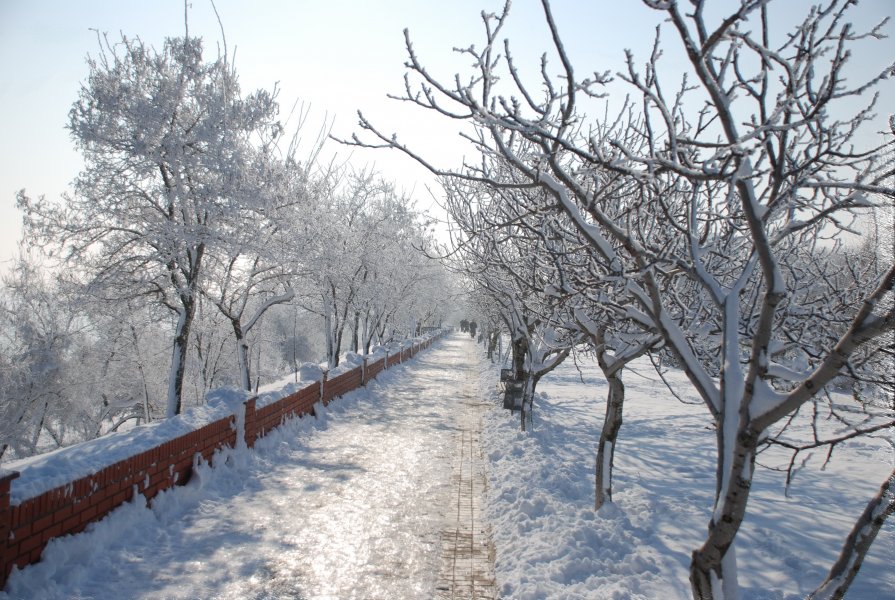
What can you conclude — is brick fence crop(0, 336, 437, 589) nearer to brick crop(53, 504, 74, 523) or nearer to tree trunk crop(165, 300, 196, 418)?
brick crop(53, 504, 74, 523)

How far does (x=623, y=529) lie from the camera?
599cm

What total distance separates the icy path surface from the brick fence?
140 mm

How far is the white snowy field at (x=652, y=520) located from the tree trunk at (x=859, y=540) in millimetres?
1928

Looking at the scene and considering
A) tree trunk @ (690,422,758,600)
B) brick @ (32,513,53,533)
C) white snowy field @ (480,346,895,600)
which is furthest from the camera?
white snowy field @ (480,346,895,600)

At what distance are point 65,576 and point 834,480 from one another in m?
9.93

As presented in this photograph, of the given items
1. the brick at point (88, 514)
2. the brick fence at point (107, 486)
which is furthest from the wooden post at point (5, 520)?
the brick at point (88, 514)

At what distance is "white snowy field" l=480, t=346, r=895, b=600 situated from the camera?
15.8ft

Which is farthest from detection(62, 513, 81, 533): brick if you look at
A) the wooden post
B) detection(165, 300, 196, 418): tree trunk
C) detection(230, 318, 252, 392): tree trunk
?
detection(230, 318, 252, 392): tree trunk

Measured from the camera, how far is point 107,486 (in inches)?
207

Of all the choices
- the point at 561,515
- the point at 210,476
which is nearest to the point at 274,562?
the point at 210,476

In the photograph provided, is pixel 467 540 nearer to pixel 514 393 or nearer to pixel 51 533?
pixel 51 533

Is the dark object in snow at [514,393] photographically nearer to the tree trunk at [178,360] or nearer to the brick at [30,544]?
the tree trunk at [178,360]

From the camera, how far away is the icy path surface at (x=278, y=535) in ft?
15.2

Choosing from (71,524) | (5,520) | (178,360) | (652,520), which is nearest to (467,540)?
(652,520)
